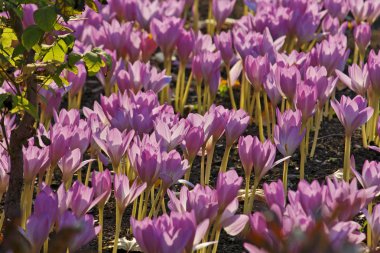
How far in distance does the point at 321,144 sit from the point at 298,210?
1824 millimetres

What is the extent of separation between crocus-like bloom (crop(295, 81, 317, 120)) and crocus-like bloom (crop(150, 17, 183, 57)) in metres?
1.20

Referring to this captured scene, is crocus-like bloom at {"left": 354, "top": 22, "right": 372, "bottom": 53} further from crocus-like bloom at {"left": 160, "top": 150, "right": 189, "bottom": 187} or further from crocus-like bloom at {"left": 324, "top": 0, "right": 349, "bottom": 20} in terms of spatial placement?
crocus-like bloom at {"left": 160, "top": 150, "right": 189, "bottom": 187}

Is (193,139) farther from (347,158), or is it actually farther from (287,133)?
(347,158)

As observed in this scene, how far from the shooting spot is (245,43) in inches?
175

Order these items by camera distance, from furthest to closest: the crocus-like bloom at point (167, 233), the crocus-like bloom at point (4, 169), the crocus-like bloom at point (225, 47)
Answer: the crocus-like bloom at point (225, 47), the crocus-like bloom at point (4, 169), the crocus-like bloom at point (167, 233)

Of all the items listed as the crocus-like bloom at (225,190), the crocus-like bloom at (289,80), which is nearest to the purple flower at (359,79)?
the crocus-like bloom at (289,80)

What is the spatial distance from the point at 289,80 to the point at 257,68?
31 centimetres

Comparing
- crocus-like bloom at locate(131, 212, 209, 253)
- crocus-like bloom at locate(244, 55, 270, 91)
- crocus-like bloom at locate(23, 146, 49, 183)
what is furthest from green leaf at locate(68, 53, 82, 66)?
crocus-like bloom at locate(244, 55, 270, 91)

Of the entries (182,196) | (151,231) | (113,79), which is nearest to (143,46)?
(113,79)

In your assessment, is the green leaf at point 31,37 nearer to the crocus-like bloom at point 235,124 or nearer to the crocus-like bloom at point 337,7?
the crocus-like bloom at point 235,124

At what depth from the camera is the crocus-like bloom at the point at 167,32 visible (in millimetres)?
Answer: 4648

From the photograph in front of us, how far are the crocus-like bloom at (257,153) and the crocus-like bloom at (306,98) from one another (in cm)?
50

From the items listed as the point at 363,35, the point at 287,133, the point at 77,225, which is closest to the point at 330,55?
the point at 363,35

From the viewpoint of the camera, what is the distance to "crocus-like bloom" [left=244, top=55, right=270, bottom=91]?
13.1 feet
